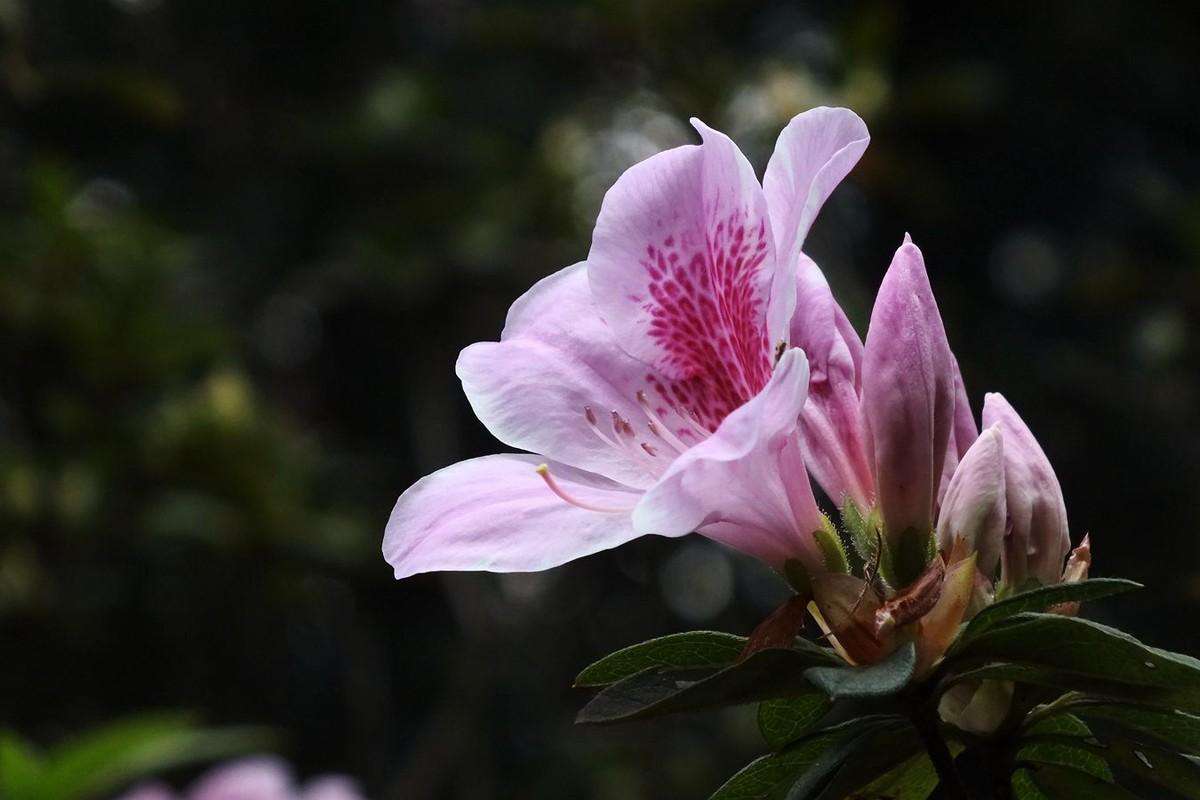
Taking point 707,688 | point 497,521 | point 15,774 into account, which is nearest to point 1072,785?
point 707,688

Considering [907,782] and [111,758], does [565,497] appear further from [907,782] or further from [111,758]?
[111,758]

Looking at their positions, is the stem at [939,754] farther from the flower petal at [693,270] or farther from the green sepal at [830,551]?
the flower petal at [693,270]

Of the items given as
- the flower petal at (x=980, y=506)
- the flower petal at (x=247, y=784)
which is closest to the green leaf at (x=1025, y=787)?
the flower petal at (x=980, y=506)

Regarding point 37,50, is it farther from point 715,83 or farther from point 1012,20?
point 1012,20

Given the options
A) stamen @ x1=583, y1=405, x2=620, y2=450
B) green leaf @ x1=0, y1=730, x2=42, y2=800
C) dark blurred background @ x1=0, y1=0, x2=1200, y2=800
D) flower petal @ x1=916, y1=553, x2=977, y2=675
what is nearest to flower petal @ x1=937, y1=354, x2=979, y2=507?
flower petal @ x1=916, y1=553, x2=977, y2=675

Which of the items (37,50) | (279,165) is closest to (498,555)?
(37,50)

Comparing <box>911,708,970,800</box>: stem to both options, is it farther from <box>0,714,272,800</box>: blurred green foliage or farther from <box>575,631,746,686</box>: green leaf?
<box>0,714,272,800</box>: blurred green foliage
